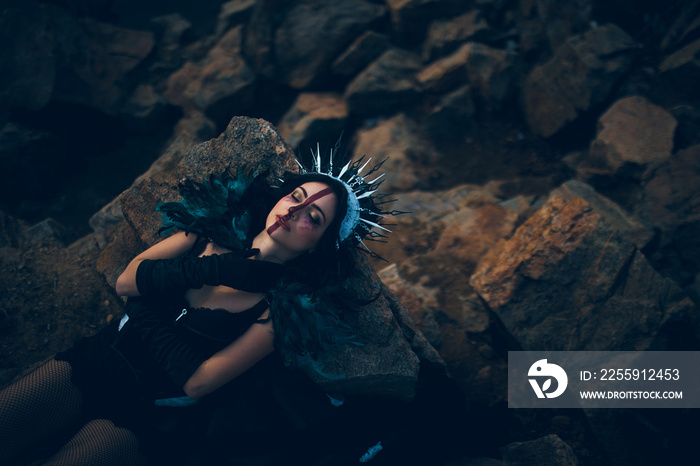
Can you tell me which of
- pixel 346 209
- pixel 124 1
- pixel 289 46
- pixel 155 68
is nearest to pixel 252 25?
pixel 289 46

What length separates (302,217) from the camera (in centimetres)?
220

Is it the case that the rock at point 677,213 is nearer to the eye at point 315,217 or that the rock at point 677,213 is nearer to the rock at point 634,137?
the rock at point 634,137

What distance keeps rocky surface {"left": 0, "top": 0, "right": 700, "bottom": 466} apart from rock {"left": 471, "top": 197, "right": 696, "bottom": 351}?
0.05ft

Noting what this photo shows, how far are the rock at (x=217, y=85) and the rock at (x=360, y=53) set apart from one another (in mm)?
1241

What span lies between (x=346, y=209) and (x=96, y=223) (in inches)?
100

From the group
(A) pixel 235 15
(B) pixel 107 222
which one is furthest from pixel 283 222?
(A) pixel 235 15

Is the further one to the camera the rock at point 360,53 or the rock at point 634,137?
the rock at point 360,53

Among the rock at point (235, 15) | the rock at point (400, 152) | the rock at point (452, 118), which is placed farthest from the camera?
the rock at point (235, 15)

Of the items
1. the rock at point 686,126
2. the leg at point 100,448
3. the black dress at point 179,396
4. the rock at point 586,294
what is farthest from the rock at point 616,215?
the leg at point 100,448

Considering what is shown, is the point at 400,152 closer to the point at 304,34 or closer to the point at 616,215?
the point at 304,34

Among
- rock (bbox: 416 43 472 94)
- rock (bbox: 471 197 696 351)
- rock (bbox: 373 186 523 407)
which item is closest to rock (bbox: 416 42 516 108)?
rock (bbox: 416 43 472 94)

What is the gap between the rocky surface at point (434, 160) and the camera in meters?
2.91

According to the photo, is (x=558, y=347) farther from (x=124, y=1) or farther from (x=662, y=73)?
(x=124, y=1)

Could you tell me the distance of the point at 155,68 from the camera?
235 inches
